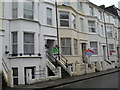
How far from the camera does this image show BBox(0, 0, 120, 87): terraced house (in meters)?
12.5

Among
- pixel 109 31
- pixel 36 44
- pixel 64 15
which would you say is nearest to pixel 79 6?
pixel 64 15

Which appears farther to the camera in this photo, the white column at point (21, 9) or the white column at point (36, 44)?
the white column at point (36, 44)

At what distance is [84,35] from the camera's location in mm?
21812

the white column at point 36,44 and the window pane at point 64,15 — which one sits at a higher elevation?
the window pane at point 64,15

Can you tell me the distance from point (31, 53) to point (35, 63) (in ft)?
3.23

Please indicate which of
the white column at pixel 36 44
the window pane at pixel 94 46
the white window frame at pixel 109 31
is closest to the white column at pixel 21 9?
the white column at pixel 36 44

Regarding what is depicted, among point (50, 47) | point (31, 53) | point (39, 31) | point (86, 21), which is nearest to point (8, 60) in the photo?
point (31, 53)

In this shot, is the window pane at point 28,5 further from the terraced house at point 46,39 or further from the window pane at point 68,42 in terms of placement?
the window pane at point 68,42

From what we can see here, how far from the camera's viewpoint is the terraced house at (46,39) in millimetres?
12539

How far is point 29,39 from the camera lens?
44.5 feet

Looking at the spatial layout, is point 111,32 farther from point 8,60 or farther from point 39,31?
point 8,60

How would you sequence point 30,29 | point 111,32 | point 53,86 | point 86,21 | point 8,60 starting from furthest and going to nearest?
point 111,32, point 86,21, point 30,29, point 8,60, point 53,86

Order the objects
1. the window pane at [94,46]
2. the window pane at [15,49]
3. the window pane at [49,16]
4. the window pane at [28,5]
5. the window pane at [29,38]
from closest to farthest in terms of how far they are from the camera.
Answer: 1. the window pane at [15,49]
2. the window pane at [29,38]
3. the window pane at [28,5]
4. the window pane at [49,16]
5. the window pane at [94,46]

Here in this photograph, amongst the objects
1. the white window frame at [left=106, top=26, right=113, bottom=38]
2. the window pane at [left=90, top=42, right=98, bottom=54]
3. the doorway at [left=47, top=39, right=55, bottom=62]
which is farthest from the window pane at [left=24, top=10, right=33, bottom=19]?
the white window frame at [left=106, top=26, right=113, bottom=38]
